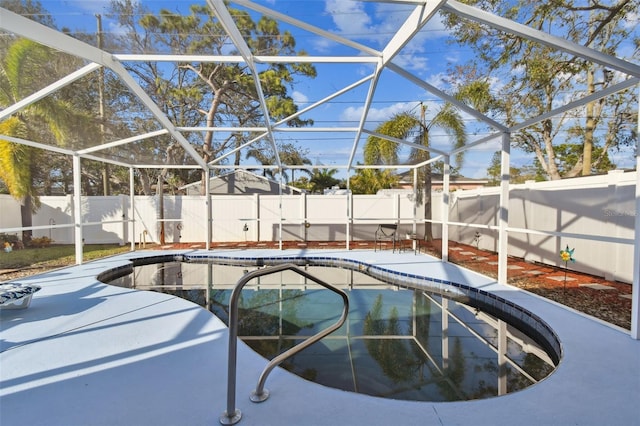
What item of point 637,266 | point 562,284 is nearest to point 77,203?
point 637,266

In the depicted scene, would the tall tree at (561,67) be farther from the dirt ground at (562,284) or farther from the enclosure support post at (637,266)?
the dirt ground at (562,284)

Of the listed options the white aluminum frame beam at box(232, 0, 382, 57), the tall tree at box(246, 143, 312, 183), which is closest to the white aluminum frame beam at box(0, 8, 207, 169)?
the white aluminum frame beam at box(232, 0, 382, 57)

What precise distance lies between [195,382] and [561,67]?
894 centimetres

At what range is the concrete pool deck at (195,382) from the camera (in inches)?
79.8

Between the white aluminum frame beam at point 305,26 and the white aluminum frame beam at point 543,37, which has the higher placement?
the white aluminum frame beam at point 305,26

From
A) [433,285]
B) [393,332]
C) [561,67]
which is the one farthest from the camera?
[561,67]

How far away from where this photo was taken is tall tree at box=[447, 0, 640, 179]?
5.53 metres

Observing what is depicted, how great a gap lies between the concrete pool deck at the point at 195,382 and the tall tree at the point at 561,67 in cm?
481

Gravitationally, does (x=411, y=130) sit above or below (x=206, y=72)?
below

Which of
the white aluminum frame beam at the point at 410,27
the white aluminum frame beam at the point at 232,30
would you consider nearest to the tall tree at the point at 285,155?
the white aluminum frame beam at the point at 232,30

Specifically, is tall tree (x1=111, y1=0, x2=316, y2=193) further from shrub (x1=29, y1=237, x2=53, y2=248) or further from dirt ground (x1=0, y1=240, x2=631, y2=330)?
shrub (x1=29, y1=237, x2=53, y2=248)

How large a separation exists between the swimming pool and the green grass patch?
99.8 inches

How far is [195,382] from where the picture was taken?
2.41m

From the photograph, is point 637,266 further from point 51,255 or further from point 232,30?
point 51,255
